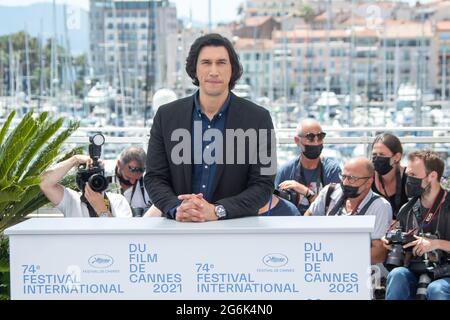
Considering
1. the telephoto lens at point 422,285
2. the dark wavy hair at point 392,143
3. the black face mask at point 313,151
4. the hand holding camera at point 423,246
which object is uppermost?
the dark wavy hair at point 392,143

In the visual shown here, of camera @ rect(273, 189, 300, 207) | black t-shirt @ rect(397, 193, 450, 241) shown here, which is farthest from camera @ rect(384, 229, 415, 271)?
camera @ rect(273, 189, 300, 207)

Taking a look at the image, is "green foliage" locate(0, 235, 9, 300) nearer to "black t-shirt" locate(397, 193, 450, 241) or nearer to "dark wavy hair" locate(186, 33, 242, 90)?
"dark wavy hair" locate(186, 33, 242, 90)

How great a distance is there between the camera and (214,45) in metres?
6.22

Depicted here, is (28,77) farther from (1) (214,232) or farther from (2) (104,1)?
(1) (214,232)

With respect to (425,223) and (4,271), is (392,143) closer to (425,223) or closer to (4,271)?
(425,223)

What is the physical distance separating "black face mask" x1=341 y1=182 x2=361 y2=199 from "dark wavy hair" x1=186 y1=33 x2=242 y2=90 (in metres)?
1.79

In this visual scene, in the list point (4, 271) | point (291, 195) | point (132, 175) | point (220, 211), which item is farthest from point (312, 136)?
point (220, 211)

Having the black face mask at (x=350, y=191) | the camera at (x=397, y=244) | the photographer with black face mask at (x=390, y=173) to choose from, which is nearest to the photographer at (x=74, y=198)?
the black face mask at (x=350, y=191)

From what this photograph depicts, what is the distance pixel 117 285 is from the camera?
5238 mm

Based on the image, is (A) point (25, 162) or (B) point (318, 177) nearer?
(A) point (25, 162)

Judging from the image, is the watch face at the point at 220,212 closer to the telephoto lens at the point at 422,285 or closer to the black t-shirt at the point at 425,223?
the telephoto lens at the point at 422,285

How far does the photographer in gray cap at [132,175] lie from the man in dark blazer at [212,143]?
2.71 m

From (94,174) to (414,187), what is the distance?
2185 millimetres

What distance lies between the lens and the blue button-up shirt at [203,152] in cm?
611
